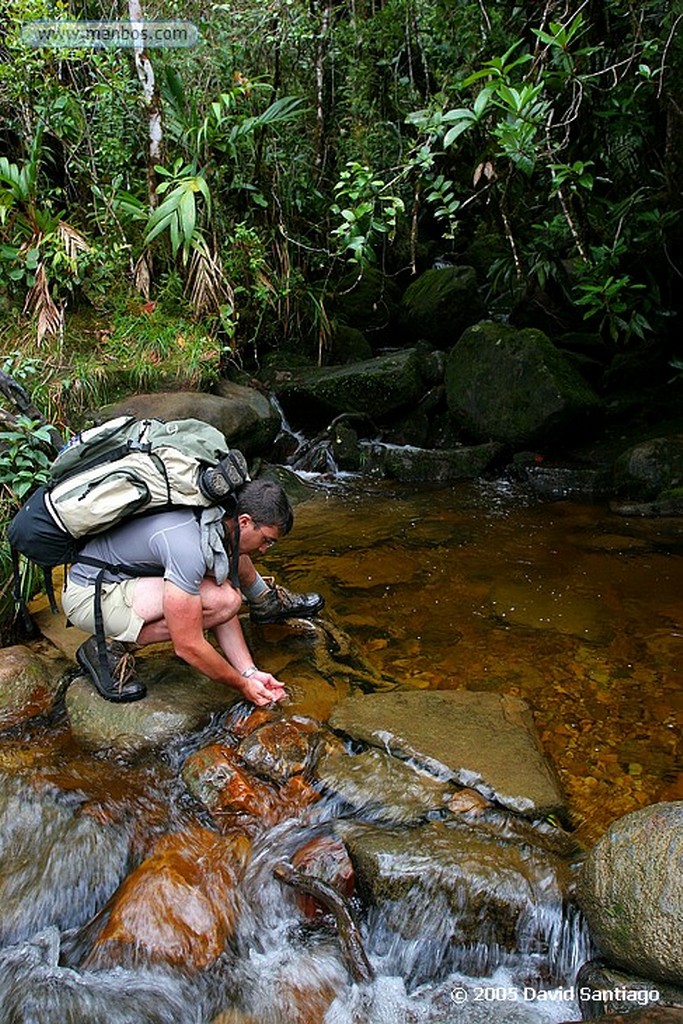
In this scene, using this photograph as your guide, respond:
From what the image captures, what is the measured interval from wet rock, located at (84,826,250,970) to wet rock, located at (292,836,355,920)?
23 centimetres

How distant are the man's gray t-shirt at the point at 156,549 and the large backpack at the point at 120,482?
0.06 meters

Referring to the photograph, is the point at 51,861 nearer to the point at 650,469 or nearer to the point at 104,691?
the point at 104,691

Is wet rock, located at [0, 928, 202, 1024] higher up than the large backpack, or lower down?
lower down

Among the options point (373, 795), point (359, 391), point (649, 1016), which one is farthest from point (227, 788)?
point (359, 391)

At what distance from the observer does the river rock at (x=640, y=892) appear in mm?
2363

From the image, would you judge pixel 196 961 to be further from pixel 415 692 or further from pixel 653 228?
pixel 653 228

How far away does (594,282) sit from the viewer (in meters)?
6.57

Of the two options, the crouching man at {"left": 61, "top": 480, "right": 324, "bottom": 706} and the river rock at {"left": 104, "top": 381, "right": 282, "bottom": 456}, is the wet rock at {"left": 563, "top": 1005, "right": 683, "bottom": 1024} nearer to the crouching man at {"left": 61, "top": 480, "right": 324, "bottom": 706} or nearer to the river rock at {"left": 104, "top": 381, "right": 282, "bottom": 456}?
the crouching man at {"left": 61, "top": 480, "right": 324, "bottom": 706}

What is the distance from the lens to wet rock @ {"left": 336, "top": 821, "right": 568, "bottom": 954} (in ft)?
8.86

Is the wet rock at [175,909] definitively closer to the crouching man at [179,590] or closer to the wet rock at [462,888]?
the wet rock at [462,888]

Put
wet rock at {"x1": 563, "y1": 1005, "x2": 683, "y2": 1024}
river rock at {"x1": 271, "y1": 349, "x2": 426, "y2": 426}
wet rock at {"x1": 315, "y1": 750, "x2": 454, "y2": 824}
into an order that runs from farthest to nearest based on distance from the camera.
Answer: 1. river rock at {"x1": 271, "y1": 349, "x2": 426, "y2": 426}
2. wet rock at {"x1": 315, "y1": 750, "x2": 454, "y2": 824}
3. wet rock at {"x1": 563, "y1": 1005, "x2": 683, "y2": 1024}

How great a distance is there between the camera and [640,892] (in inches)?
96.6

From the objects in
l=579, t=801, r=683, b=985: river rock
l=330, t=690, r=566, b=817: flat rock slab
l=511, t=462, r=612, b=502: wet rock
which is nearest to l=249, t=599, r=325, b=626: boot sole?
l=330, t=690, r=566, b=817: flat rock slab

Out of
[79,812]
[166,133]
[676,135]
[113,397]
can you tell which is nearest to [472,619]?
[79,812]
